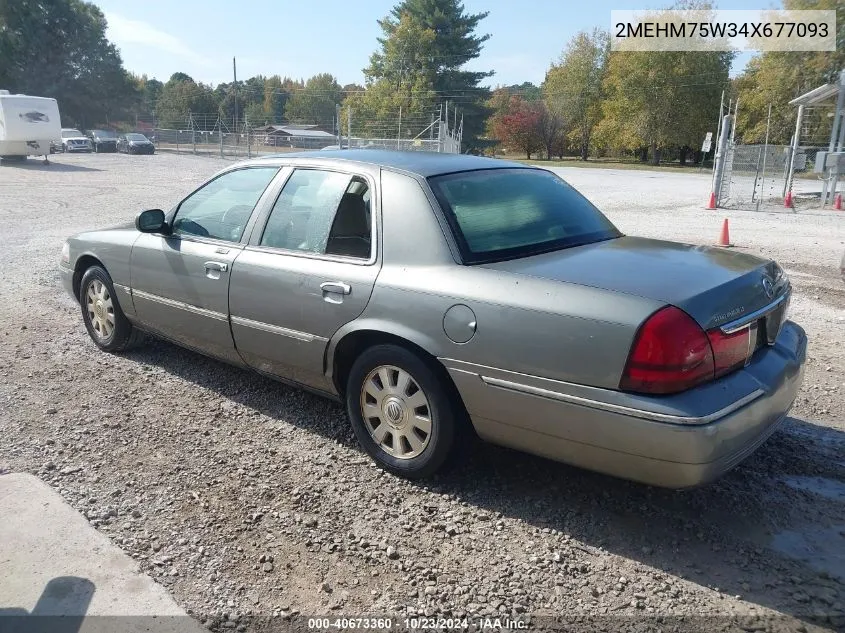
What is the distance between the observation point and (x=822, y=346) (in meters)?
5.67

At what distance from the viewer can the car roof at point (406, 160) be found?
3783 millimetres

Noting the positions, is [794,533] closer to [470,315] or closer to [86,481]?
[470,315]

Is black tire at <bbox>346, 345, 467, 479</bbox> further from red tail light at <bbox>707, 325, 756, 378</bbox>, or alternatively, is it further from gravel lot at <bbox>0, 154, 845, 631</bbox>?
red tail light at <bbox>707, 325, 756, 378</bbox>

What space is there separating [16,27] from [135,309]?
75960mm

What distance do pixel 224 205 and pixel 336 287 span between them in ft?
4.55

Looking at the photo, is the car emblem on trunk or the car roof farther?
the car roof

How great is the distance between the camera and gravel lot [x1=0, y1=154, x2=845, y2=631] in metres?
2.66

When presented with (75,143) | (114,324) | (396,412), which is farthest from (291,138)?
(396,412)

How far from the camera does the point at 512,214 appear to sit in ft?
12.1

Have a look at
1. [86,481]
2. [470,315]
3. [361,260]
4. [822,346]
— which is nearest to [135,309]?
[86,481]

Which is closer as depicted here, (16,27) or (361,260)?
(361,260)

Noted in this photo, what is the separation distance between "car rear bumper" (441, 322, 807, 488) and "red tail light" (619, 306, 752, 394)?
0.06m

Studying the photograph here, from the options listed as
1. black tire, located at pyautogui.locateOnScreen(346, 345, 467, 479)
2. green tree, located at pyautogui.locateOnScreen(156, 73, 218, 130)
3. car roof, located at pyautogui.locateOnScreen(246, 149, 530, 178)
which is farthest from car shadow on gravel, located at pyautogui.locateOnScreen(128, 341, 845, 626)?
green tree, located at pyautogui.locateOnScreen(156, 73, 218, 130)

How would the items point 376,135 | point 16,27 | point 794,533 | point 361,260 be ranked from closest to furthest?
1. point 794,533
2. point 361,260
3. point 376,135
4. point 16,27
